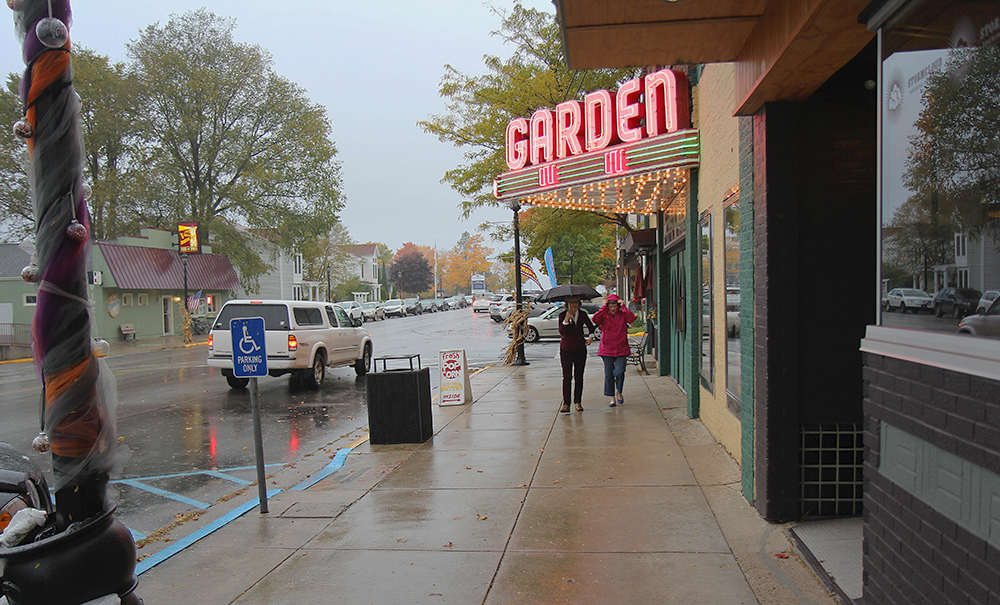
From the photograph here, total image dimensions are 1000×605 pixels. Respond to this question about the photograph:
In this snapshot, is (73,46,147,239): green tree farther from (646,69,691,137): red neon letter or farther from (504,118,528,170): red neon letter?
(646,69,691,137): red neon letter

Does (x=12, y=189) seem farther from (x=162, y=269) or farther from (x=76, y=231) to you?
(x=76, y=231)

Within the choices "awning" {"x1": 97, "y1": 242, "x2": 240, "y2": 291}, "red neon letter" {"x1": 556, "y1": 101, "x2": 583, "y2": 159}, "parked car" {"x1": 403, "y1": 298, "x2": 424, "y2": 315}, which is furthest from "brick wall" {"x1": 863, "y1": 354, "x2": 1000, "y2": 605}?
"parked car" {"x1": 403, "y1": 298, "x2": 424, "y2": 315}

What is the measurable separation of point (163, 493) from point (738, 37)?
6.79 m

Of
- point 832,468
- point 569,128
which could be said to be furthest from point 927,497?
point 569,128

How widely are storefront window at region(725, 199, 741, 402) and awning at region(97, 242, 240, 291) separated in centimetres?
3170

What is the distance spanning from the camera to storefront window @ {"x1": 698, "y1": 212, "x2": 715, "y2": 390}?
780cm

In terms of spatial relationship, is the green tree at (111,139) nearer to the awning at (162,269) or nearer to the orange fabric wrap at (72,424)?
the awning at (162,269)

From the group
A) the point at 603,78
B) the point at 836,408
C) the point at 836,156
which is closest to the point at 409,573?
the point at 836,408

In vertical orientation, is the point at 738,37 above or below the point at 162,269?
above

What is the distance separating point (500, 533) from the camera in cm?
512

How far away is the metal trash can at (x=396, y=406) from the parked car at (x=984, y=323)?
660 centimetres

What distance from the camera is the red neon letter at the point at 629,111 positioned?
907cm

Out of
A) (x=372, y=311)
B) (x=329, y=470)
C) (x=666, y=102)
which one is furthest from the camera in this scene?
(x=372, y=311)

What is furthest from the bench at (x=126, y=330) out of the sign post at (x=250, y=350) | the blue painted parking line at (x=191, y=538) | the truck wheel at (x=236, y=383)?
the sign post at (x=250, y=350)
